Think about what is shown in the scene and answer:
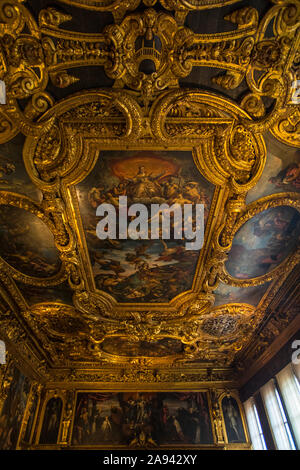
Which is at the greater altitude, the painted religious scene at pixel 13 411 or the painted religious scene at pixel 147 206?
the painted religious scene at pixel 147 206

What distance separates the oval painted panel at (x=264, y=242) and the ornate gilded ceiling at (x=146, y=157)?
46mm

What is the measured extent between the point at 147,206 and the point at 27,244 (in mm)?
3441

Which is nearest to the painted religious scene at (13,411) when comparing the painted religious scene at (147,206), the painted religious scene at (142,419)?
the painted religious scene at (142,419)

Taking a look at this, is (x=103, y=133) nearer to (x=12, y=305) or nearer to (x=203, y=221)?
(x=203, y=221)

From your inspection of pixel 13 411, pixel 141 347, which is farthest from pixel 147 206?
pixel 13 411

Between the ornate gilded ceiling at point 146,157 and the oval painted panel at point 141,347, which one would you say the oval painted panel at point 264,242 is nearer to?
the ornate gilded ceiling at point 146,157

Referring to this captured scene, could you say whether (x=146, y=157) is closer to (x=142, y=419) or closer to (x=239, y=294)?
(x=239, y=294)

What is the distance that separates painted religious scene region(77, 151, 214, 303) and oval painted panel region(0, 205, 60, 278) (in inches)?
43.7

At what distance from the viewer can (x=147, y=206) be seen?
6.90 meters

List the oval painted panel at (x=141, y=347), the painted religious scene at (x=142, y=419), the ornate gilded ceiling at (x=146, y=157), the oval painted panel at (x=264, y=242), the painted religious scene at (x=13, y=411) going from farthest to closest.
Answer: the painted religious scene at (x=142, y=419) → the oval painted panel at (x=141, y=347) → the painted religious scene at (x=13, y=411) → the oval painted panel at (x=264, y=242) → the ornate gilded ceiling at (x=146, y=157)

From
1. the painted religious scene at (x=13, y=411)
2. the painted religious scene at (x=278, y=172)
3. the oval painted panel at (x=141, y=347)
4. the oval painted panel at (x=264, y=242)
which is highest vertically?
the oval painted panel at (x=141, y=347)

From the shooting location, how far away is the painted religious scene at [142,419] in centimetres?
1264

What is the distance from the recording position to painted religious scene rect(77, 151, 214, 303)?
6.25 m

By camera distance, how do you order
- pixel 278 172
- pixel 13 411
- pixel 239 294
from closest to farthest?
pixel 278 172 → pixel 239 294 → pixel 13 411
